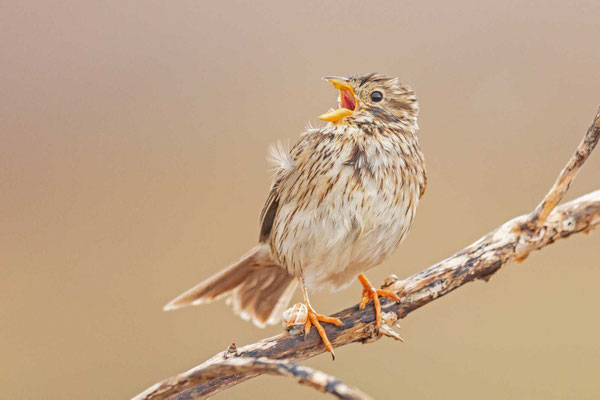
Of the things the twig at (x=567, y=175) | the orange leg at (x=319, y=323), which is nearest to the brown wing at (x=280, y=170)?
the orange leg at (x=319, y=323)

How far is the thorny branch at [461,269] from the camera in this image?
1880mm

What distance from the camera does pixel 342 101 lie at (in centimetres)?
220

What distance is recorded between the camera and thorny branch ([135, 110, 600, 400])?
188cm

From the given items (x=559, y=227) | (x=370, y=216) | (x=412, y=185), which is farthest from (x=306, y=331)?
(x=559, y=227)

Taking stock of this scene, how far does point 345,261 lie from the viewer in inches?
85.0

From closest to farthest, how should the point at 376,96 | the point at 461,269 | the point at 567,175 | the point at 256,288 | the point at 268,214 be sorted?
the point at 567,175 < the point at 461,269 < the point at 376,96 < the point at 268,214 < the point at 256,288

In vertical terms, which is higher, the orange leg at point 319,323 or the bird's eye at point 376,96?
the bird's eye at point 376,96

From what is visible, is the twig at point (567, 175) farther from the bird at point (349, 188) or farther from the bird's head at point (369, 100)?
the bird's head at point (369, 100)

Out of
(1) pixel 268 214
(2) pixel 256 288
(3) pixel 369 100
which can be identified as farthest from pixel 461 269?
(2) pixel 256 288

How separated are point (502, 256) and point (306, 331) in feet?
1.93

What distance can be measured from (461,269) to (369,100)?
0.58 m

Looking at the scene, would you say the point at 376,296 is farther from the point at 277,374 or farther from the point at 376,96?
the point at 277,374

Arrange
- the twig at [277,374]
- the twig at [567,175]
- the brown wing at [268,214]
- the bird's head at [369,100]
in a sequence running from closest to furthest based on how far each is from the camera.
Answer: the twig at [277,374], the twig at [567,175], the bird's head at [369,100], the brown wing at [268,214]

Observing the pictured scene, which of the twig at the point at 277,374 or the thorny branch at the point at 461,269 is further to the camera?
the thorny branch at the point at 461,269
